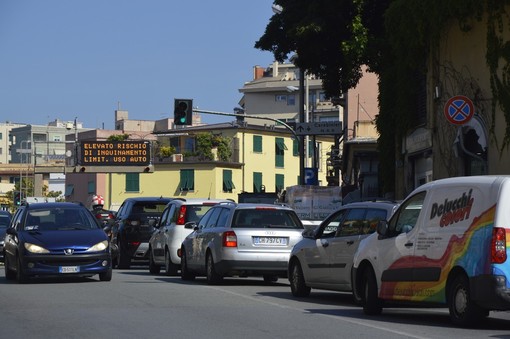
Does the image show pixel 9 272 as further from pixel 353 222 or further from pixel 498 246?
pixel 498 246

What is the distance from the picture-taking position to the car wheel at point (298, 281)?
61.4ft

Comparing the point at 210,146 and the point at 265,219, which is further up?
the point at 210,146

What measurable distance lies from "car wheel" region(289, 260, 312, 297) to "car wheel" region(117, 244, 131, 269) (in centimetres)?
1224

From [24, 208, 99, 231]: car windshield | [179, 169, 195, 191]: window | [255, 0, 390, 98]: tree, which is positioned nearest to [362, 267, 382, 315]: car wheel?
[24, 208, 99, 231]: car windshield

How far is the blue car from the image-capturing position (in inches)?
836

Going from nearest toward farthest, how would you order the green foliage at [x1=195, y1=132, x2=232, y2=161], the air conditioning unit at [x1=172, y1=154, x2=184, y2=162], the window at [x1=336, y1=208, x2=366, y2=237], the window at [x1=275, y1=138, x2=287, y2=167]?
the window at [x1=336, y1=208, x2=366, y2=237], the green foliage at [x1=195, y1=132, x2=232, y2=161], the air conditioning unit at [x1=172, y1=154, x2=184, y2=162], the window at [x1=275, y1=138, x2=287, y2=167]

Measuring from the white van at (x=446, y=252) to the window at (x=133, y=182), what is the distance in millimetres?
73908

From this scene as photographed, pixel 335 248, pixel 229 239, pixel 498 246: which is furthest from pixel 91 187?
pixel 498 246

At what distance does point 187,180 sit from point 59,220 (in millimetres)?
64435

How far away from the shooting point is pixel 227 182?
86.4 m

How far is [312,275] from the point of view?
18.2 meters

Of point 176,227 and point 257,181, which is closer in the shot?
point 176,227

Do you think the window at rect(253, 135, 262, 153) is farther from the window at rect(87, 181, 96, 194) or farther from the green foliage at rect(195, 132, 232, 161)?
the window at rect(87, 181, 96, 194)

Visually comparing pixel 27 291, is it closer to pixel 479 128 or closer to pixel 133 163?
pixel 479 128
